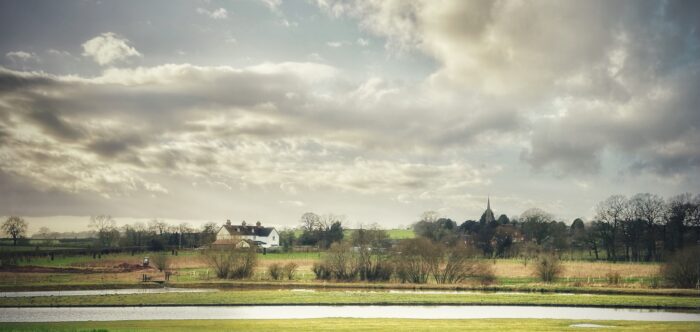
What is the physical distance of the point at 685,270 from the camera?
60.9m

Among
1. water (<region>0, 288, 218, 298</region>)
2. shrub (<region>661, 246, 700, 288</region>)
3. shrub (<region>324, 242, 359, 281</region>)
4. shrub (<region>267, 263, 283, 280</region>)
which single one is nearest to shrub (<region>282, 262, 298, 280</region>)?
shrub (<region>267, 263, 283, 280</region>)

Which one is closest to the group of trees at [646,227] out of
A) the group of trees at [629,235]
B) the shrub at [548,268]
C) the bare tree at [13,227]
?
the group of trees at [629,235]

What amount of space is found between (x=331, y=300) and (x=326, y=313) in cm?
819

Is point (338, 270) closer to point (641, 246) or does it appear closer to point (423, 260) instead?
point (423, 260)

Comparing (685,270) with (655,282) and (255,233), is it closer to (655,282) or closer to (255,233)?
(655,282)

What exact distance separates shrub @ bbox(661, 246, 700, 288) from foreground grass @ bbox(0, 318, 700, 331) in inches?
1281

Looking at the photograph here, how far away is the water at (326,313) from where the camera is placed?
37.7 metres

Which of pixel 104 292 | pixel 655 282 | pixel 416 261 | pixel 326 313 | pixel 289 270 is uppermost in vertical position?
pixel 416 261

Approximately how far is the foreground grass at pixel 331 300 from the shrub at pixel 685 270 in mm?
10015

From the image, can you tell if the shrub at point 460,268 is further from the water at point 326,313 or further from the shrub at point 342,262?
the water at point 326,313

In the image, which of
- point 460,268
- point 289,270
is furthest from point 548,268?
point 289,270

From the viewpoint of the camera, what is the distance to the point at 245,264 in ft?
236

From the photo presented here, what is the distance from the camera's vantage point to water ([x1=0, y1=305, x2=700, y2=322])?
3772cm

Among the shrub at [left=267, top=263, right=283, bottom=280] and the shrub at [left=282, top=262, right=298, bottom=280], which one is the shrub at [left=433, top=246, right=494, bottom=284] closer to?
the shrub at [left=282, top=262, right=298, bottom=280]
